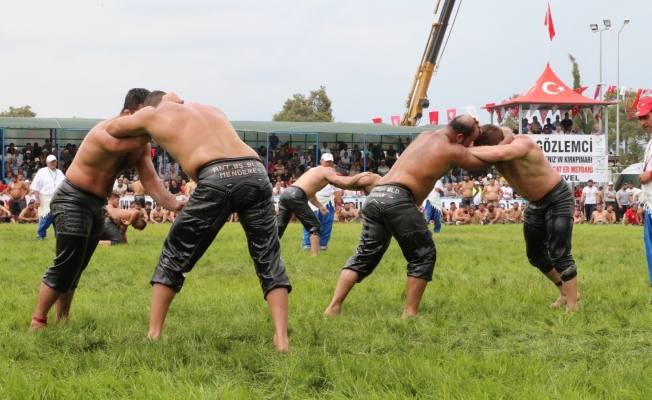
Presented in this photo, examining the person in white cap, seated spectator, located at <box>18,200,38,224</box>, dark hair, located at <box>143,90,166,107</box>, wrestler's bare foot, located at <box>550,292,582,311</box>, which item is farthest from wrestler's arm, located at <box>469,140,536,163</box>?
seated spectator, located at <box>18,200,38,224</box>

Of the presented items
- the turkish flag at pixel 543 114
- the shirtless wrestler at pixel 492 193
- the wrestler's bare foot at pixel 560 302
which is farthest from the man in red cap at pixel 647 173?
the turkish flag at pixel 543 114

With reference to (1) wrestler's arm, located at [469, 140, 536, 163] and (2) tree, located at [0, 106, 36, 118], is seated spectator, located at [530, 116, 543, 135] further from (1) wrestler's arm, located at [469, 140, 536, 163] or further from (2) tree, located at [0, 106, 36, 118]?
(2) tree, located at [0, 106, 36, 118]

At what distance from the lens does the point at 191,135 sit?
4.88 metres

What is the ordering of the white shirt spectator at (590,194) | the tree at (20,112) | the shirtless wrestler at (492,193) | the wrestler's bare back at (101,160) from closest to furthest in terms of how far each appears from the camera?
the wrestler's bare back at (101,160)
the shirtless wrestler at (492,193)
the white shirt spectator at (590,194)
the tree at (20,112)

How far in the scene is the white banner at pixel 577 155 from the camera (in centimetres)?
2544

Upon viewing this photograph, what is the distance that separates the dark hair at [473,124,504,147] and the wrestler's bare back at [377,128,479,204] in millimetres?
407

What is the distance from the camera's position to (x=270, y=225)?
502 centimetres

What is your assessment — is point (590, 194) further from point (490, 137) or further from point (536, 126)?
point (490, 137)

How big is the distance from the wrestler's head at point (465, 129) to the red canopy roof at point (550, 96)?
2334cm

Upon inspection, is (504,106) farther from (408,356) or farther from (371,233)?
(408,356)

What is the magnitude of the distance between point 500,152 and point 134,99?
274 centimetres

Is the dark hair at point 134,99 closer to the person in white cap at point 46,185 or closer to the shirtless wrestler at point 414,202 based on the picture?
the shirtless wrestler at point 414,202

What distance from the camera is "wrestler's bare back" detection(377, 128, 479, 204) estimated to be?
6125 millimetres

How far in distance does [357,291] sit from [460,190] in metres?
17.3
